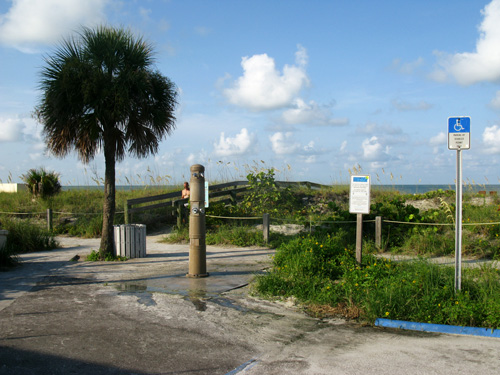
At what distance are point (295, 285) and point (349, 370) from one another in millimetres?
3079

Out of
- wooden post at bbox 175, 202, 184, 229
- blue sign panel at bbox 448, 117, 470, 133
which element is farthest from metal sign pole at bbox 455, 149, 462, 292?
wooden post at bbox 175, 202, 184, 229

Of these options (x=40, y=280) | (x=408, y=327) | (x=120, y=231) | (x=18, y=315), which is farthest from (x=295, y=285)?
(x=120, y=231)

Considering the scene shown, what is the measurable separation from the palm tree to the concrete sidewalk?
12.2 feet

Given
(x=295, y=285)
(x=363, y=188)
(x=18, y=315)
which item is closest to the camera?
(x=18, y=315)

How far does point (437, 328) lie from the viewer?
5.76 m

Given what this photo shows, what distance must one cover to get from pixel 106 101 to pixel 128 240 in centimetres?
346

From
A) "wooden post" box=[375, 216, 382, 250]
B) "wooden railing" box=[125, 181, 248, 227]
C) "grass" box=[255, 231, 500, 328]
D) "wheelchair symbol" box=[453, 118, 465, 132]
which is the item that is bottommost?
"grass" box=[255, 231, 500, 328]

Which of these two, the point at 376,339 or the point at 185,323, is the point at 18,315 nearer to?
the point at 185,323

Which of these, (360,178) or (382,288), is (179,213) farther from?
(382,288)

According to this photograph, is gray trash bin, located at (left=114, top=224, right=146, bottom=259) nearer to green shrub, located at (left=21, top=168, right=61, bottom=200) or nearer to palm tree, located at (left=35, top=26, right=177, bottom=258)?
palm tree, located at (left=35, top=26, right=177, bottom=258)

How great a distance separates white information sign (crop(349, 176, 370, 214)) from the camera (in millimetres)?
8531

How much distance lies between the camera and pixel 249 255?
1192cm

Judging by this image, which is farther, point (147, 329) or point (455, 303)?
point (455, 303)

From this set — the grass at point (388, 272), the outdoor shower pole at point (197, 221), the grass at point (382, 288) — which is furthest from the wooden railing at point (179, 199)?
the grass at point (382, 288)
